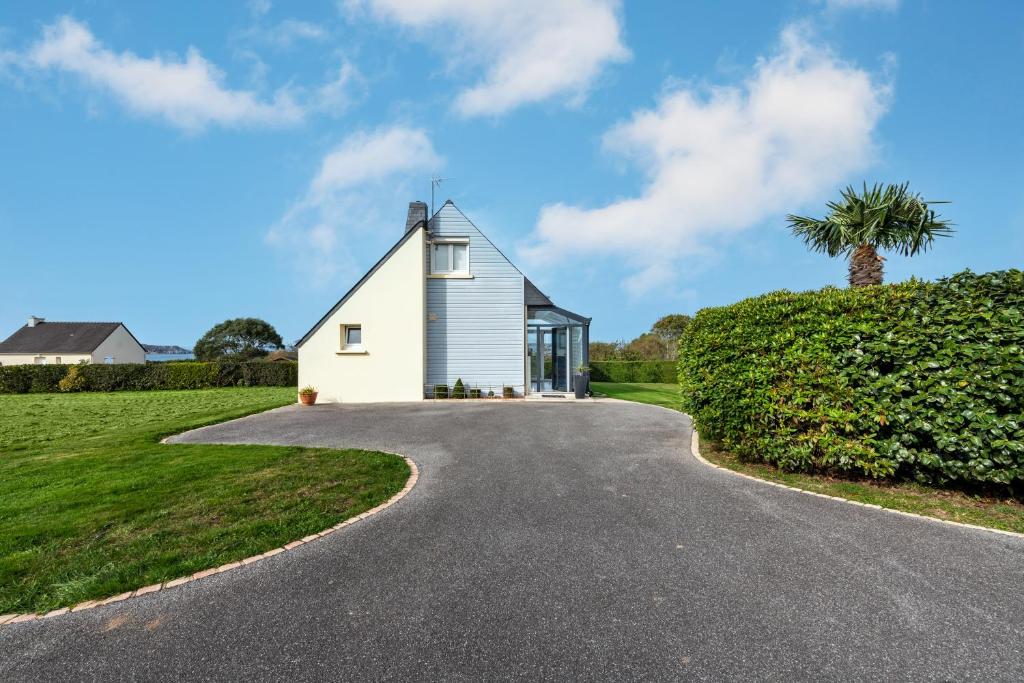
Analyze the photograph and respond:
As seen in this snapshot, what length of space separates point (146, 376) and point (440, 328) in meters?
22.6

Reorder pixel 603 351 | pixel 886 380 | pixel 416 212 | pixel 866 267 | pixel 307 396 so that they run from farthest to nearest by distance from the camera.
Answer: pixel 603 351
pixel 416 212
pixel 307 396
pixel 866 267
pixel 886 380

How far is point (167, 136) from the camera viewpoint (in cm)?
1434

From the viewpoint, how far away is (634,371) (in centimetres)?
3052

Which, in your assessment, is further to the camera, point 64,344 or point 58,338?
point 58,338

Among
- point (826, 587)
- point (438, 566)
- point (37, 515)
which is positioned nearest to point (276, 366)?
point (37, 515)

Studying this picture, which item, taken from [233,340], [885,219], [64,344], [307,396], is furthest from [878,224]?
[233,340]

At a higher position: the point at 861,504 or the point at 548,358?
the point at 548,358

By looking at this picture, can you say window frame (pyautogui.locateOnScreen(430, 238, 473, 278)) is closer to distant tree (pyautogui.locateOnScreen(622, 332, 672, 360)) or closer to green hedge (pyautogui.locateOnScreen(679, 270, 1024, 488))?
green hedge (pyautogui.locateOnScreen(679, 270, 1024, 488))

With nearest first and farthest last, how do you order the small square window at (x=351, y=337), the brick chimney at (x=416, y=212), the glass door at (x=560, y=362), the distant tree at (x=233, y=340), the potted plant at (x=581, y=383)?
the small square window at (x=351, y=337) < the potted plant at (x=581, y=383) < the brick chimney at (x=416, y=212) < the glass door at (x=560, y=362) < the distant tree at (x=233, y=340)

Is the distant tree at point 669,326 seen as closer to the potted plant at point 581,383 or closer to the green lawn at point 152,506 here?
the potted plant at point 581,383

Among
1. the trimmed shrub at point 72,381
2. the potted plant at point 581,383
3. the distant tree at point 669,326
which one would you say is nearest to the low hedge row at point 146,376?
the trimmed shrub at point 72,381

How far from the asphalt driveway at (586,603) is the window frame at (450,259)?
1353 cm

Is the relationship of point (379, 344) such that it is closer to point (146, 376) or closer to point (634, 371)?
point (634, 371)

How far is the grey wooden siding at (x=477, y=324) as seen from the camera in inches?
695
